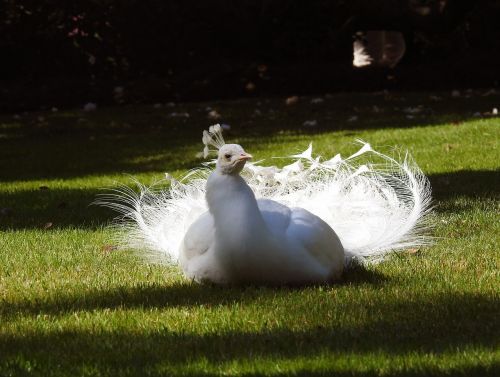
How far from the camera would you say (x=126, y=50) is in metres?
17.1

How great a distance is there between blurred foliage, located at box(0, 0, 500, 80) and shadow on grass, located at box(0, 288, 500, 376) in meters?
12.7

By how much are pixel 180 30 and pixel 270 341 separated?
13.5 metres

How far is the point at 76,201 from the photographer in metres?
7.86

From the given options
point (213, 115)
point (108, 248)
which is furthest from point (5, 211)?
point (213, 115)

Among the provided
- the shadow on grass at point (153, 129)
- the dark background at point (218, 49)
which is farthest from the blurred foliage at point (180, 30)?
the shadow on grass at point (153, 129)

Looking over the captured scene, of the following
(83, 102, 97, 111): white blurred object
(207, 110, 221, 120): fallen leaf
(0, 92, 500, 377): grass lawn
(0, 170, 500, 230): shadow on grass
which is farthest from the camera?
(83, 102, 97, 111): white blurred object

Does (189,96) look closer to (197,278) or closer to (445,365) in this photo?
(197,278)

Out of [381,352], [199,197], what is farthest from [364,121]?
[381,352]

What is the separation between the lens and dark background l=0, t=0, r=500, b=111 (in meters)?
16.4

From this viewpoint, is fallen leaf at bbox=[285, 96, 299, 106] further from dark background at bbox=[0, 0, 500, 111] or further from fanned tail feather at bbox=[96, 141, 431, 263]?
fanned tail feather at bbox=[96, 141, 431, 263]

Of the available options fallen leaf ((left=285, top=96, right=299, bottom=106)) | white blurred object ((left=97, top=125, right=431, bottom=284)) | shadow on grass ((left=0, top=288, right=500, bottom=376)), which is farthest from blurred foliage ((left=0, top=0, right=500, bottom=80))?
shadow on grass ((left=0, top=288, right=500, bottom=376))

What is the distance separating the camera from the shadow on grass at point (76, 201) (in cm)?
693

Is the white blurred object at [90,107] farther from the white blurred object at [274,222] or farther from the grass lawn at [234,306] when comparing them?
the white blurred object at [274,222]

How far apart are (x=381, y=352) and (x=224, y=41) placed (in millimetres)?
13926
